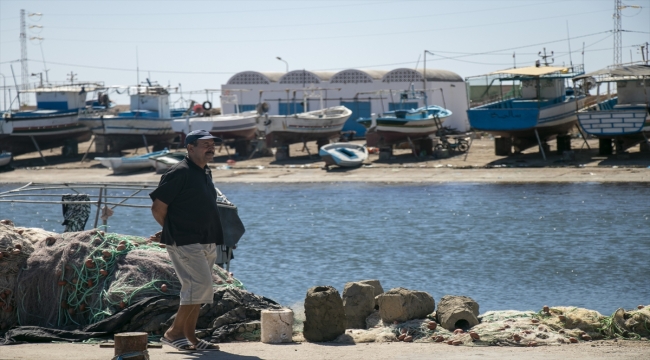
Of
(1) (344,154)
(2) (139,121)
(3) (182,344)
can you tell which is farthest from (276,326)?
(2) (139,121)

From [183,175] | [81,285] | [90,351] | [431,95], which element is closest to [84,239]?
[81,285]

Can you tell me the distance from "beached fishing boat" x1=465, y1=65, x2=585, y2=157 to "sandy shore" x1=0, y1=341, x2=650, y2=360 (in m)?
22.2

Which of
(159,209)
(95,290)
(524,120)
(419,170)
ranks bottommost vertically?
(419,170)

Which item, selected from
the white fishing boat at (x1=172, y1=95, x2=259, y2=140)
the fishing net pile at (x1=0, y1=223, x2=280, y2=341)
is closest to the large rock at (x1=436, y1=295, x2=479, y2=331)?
the fishing net pile at (x1=0, y1=223, x2=280, y2=341)

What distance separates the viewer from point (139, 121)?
1453 inches

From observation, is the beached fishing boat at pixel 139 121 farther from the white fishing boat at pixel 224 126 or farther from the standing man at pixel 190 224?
the standing man at pixel 190 224

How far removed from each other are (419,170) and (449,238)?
9.14 meters

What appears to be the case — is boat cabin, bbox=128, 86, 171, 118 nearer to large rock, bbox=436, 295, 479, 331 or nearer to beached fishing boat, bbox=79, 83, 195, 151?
beached fishing boat, bbox=79, 83, 195, 151

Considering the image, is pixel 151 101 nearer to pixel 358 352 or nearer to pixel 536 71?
pixel 536 71

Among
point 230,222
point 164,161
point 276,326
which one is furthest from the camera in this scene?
point 164,161

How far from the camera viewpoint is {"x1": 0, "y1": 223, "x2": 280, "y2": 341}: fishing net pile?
835 cm

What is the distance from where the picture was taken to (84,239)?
9.04 m

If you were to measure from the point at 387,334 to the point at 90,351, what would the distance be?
2.67m

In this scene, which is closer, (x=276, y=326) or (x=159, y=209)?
(x=159, y=209)
